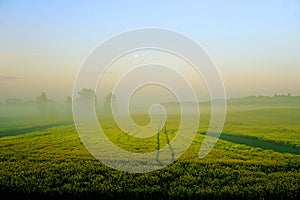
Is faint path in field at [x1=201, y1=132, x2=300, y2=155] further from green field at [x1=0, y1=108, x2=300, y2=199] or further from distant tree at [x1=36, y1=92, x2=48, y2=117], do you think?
distant tree at [x1=36, y1=92, x2=48, y2=117]

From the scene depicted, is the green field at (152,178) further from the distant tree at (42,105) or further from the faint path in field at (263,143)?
the distant tree at (42,105)

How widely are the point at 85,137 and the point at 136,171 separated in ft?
42.4

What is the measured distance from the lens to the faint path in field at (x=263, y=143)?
83.3ft

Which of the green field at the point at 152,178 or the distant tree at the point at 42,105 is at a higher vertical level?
the distant tree at the point at 42,105

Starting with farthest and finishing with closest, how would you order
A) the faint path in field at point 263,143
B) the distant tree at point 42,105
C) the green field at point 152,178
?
1. the distant tree at point 42,105
2. the faint path in field at point 263,143
3. the green field at point 152,178

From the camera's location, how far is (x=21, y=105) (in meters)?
63.5

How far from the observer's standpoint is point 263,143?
28.8 meters

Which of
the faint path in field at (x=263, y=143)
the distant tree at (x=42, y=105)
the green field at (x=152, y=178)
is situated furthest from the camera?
the distant tree at (x=42, y=105)

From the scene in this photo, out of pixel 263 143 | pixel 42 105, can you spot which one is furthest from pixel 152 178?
pixel 42 105


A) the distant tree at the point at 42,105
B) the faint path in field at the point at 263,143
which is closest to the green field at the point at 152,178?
the faint path in field at the point at 263,143

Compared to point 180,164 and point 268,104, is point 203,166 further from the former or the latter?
point 268,104

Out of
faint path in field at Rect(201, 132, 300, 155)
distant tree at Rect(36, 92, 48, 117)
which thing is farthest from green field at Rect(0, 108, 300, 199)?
distant tree at Rect(36, 92, 48, 117)

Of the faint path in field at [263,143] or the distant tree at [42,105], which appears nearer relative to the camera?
the faint path in field at [263,143]

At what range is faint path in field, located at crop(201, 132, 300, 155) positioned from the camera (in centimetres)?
2539
